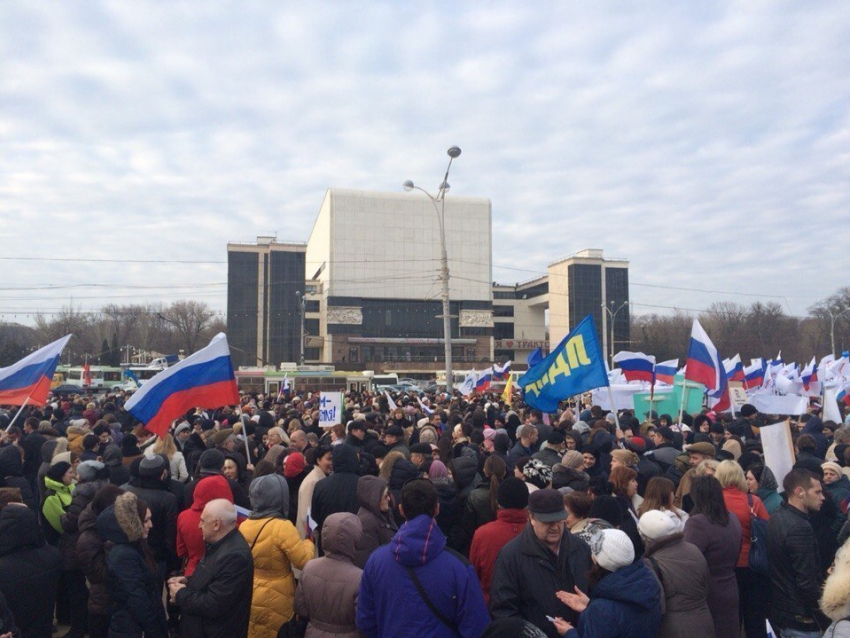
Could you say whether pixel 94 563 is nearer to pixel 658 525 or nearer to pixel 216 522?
pixel 216 522

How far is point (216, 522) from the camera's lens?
4.27 m

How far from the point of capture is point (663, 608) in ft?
12.4

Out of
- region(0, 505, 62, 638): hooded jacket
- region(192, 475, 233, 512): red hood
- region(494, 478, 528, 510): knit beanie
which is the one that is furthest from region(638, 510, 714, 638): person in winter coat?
region(0, 505, 62, 638): hooded jacket

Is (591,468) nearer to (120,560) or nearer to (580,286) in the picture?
(120,560)

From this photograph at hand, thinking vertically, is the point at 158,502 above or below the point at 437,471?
below

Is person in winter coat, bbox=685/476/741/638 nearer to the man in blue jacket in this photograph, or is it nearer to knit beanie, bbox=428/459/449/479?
the man in blue jacket

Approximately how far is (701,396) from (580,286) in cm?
7872

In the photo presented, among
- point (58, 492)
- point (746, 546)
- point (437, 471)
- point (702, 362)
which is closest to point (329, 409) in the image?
point (702, 362)

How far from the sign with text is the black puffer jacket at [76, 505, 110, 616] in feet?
26.9

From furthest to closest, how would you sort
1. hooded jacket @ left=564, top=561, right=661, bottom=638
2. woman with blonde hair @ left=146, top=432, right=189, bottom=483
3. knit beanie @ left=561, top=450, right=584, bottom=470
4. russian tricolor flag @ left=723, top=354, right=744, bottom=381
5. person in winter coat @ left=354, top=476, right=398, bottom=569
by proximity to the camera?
russian tricolor flag @ left=723, top=354, right=744, bottom=381
woman with blonde hair @ left=146, top=432, right=189, bottom=483
knit beanie @ left=561, top=450, right=584, bottom=470
person in winter coat @ left=354, top=476, right=398, bottom=569
hooded jacket @ left=564, top=561, right=661, bottom=638

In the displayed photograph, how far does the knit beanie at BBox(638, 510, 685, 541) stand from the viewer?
3947mm

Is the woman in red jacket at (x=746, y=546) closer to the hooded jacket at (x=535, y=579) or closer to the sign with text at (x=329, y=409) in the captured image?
the hooded jacket at (x=535, y=579)

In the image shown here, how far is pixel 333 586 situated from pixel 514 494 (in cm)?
132

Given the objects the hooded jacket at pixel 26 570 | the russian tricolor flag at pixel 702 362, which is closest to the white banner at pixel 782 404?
the russian tricolor flag at pixel 702 362
